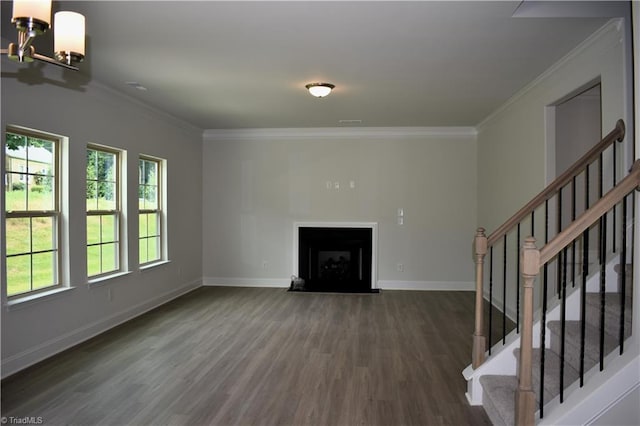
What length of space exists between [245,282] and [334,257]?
5.37 feet

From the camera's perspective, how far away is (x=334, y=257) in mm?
7387

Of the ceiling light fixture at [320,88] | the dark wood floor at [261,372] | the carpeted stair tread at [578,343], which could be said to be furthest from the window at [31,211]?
the carpeted stair tread at [578,343]

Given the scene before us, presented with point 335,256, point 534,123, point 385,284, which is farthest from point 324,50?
point 385,284

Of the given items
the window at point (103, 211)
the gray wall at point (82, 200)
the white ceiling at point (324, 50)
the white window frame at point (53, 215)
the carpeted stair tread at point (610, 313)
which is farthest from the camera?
the window at point (103, 211)

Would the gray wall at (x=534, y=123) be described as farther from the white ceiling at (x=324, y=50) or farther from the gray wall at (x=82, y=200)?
the gray wall at (x=82, y=200)

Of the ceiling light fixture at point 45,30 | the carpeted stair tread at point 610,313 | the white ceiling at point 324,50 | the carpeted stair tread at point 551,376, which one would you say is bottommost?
the carpeted stair tread at point 551,376

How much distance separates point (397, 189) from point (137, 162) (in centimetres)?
410

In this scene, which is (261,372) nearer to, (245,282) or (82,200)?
(82,200)

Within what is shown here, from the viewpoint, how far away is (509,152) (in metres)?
5.41

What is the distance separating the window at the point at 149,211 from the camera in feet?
18.8

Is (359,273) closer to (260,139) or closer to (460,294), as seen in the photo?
(460,294)

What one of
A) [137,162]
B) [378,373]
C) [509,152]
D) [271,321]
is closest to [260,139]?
[137,162]

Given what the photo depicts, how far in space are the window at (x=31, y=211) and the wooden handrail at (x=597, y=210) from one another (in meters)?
4.03

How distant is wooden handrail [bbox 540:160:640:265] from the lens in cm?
204
